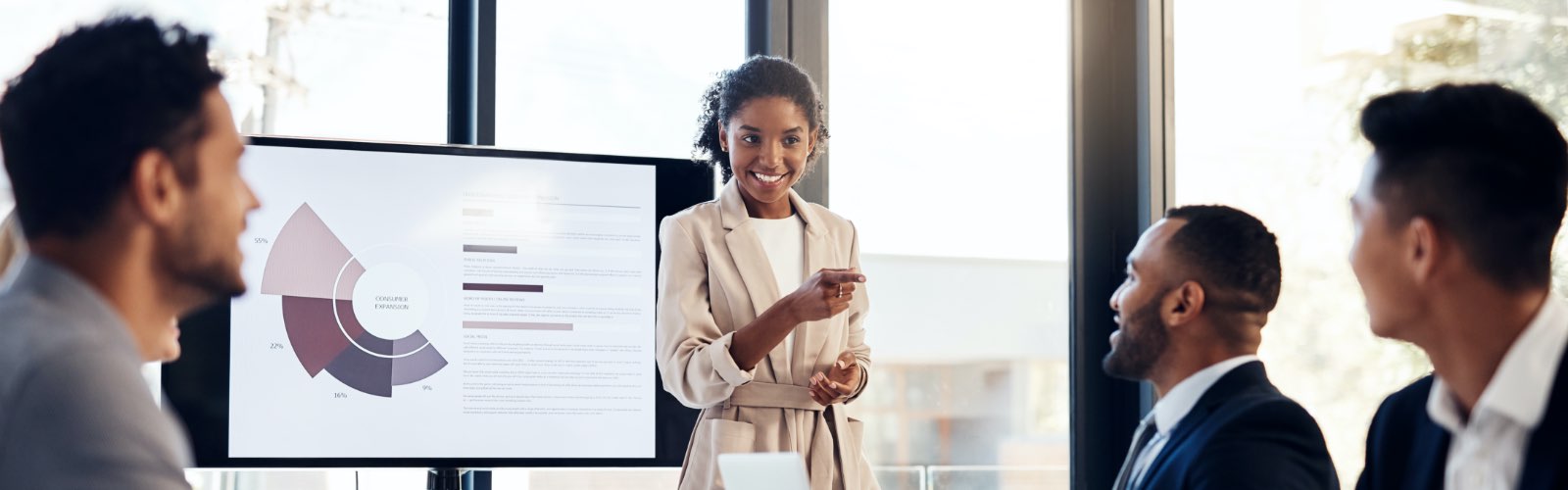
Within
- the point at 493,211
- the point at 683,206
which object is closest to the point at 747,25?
the point at 683,206

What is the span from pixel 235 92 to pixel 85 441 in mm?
2355

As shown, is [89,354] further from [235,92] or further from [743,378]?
[235,92]

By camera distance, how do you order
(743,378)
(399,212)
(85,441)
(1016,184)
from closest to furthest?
(85,441) < (743,378) < (399,212) < (1016,184)

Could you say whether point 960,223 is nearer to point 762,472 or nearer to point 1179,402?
point 1179,402

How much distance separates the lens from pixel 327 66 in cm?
321

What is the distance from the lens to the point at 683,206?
10.6ft

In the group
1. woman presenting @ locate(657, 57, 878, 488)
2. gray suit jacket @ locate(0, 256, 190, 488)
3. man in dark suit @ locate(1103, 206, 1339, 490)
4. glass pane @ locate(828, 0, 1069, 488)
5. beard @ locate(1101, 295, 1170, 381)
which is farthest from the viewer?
glass pane @ locate(828, 0, 1069, 488)

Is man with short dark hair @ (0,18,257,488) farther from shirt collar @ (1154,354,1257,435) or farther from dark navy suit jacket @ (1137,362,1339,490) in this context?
shirt collar @ (1154,354,1257,435)

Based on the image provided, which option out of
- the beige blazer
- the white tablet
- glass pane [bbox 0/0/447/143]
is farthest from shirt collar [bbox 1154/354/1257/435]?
glass pane [bbox 0/0/447/143]

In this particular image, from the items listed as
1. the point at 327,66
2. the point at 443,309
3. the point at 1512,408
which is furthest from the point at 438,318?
the point at 1512,408

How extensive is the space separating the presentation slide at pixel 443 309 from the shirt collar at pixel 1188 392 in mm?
1417

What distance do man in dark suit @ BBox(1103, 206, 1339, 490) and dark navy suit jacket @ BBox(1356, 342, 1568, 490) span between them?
69 millimetres

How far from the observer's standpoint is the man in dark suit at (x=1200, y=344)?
182cm

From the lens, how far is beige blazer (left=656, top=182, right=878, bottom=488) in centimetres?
264
